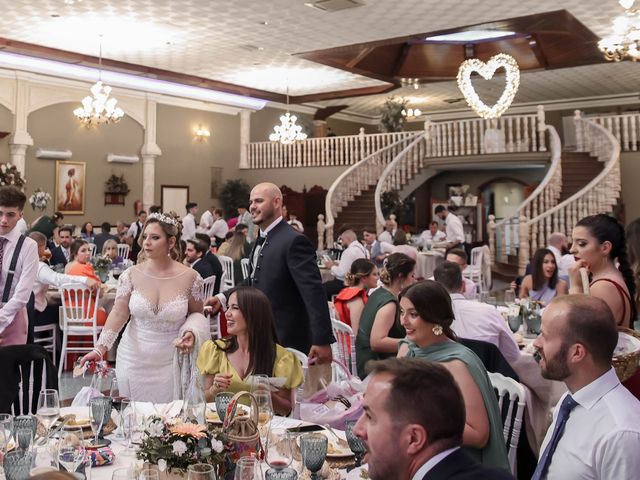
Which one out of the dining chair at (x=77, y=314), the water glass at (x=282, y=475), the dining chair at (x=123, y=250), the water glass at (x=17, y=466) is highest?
the dining chair at (x=123, y=250)

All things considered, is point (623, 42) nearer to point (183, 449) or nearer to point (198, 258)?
point (198, 258)

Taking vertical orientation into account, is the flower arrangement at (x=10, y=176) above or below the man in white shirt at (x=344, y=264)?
above

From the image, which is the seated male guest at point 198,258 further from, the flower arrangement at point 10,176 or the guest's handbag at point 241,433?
the flower arrangement at point 10,176

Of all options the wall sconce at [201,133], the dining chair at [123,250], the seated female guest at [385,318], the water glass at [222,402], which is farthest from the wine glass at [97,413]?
the wall sconce at [201,133]

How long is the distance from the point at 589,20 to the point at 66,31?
8.66 metres

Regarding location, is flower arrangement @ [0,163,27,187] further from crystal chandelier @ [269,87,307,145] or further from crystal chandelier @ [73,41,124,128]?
crystal chandelier @ [269,87,307,145]

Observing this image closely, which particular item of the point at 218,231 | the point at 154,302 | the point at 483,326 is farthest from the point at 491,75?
the point at 154,302

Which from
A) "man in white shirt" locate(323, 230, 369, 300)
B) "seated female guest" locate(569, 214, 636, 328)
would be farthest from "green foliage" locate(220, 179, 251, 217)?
"seated female guest" locate(569, 214, 636, 328)

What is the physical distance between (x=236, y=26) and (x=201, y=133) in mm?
6631

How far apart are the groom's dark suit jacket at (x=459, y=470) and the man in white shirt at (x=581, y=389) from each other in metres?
0.52

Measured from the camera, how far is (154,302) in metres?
3.49

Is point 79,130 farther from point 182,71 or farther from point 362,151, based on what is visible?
point 362,151

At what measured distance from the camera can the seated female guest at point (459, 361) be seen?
7.00 ft

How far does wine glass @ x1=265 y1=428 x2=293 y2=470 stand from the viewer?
1798mm
